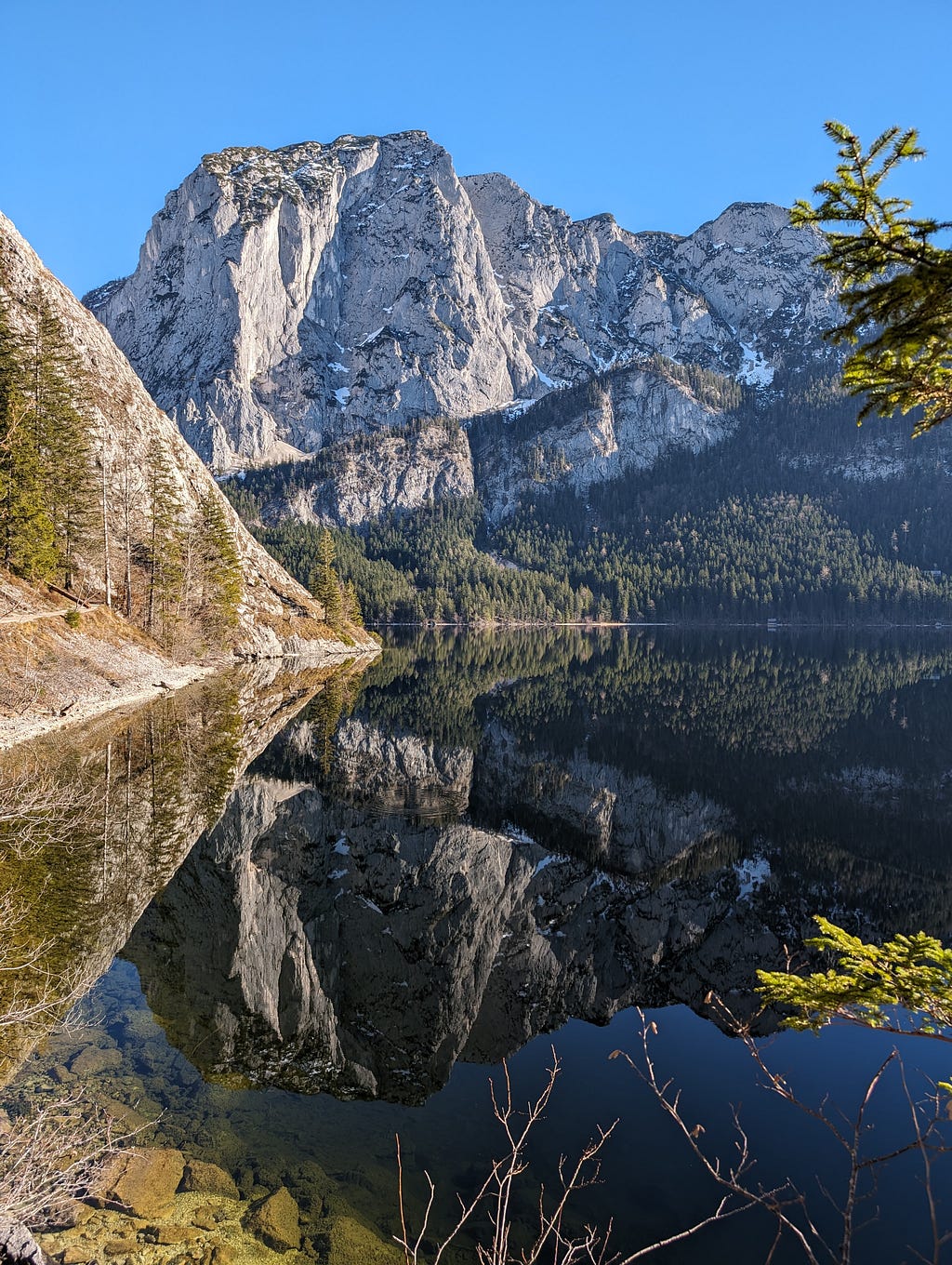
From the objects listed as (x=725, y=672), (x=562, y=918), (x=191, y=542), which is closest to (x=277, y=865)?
(x=562, y=918)

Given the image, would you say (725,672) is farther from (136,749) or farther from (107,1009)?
(107,1009)

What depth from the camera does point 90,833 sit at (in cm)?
1931

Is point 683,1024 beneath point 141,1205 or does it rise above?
beneath

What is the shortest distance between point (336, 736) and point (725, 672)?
1943 inches

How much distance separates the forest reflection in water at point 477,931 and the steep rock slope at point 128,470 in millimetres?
33160

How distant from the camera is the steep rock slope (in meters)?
61.7

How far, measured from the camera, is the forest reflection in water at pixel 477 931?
10.4 m

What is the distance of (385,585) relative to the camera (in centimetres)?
17438

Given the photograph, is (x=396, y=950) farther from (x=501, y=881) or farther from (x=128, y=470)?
(x=128, y=470)

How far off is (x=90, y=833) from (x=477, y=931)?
36.3ft

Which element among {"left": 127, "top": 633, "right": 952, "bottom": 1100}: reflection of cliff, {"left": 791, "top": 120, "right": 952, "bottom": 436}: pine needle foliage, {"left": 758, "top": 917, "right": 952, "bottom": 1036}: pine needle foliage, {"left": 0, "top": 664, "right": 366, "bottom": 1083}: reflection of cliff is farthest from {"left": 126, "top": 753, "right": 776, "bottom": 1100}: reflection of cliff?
{"left": 791, "top": 120, "right": 952, "bottom": 436}: pine needle foliage

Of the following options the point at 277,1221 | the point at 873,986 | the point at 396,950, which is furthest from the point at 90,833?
the point at 873,986

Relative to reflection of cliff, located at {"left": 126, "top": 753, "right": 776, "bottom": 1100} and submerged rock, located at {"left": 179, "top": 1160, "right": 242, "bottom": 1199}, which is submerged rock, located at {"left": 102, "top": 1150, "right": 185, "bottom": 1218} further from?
reflection of cliff, located at {"left": 126, "top": 753, "right": 776, "bottom": 1100}

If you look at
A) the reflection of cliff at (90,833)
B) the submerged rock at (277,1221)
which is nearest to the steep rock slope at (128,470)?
the reflection of cliff at (90,833)
